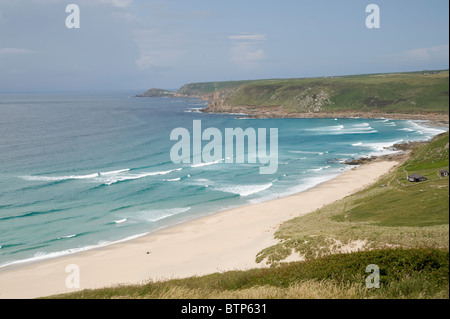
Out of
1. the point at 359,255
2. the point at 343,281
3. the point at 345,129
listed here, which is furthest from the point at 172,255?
the point at 345,129

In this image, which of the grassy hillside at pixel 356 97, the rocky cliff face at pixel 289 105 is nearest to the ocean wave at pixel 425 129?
the grassy hillside at pixel 356 97

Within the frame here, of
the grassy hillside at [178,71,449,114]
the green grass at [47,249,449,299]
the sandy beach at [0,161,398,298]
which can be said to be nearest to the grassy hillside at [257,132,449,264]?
the sandy beach at [0,161,398,298]

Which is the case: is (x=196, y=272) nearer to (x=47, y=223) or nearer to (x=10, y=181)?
(x=47, y=223)

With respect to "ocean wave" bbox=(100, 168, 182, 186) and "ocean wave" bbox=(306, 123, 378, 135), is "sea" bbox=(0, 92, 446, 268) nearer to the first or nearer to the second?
"ocean wave" bbox=(100, 168, 182, 186)

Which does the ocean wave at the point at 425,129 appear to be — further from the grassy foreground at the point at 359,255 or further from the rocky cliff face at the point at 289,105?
the grassy foreground at the point at 359,255
